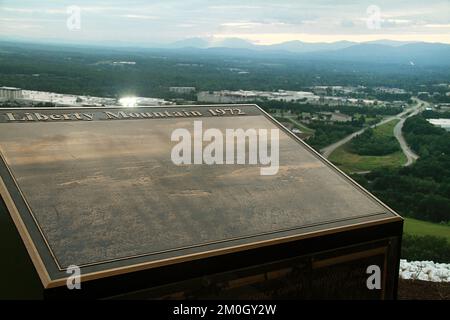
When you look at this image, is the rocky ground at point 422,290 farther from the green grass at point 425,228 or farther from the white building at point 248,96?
the white building at point 248,96

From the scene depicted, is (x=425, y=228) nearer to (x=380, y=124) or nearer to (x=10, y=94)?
(x=10, y=94)

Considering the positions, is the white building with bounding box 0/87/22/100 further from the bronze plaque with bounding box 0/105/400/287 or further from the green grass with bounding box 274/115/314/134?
the green grass with bounding box 274/115/314/134

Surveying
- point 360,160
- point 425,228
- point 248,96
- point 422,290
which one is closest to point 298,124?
point 248,96

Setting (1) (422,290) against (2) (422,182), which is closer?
(1) (422,290)

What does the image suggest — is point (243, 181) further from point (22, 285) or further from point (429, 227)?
point (429, 227)

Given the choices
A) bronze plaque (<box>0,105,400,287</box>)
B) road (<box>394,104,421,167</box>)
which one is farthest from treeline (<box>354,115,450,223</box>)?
bronze plaque (<box>0,105,400,287</box>)
